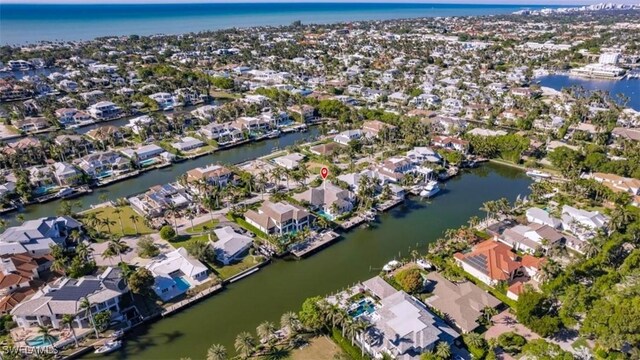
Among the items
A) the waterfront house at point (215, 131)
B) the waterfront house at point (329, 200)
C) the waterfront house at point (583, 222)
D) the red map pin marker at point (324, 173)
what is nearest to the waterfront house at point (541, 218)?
the waterfront house at point (583, 222)

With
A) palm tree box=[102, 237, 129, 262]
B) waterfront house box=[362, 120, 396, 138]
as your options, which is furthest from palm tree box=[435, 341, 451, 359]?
waterfront house box=[362, 120, 396, 138]

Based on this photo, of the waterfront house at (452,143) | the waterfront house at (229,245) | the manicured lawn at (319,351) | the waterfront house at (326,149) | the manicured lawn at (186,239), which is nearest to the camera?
the manicured lawn at (319,351)

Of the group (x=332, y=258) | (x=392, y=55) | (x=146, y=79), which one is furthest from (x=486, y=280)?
(x=392, y=55)

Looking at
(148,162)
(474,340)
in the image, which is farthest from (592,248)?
(148,162)

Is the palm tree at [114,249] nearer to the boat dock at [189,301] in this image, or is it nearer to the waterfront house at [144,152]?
the boat dock at [189,301]

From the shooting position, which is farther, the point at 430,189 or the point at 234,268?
the point at 430,189

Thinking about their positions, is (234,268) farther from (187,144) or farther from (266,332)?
(187,144)
